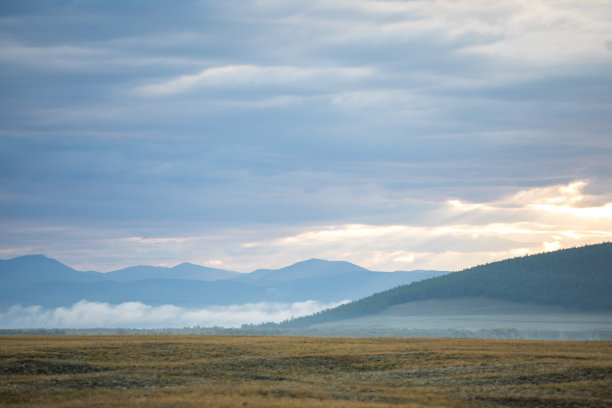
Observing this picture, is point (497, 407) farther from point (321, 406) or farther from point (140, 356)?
point (140, 356)

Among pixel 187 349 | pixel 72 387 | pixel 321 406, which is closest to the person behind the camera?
pixel 321 406

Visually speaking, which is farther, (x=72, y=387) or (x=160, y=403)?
(x=72, y=387)

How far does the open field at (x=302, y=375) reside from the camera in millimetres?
53562

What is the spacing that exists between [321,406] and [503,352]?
3902 cm

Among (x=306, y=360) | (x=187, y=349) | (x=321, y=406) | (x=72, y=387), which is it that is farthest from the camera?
(x=187, y=349)

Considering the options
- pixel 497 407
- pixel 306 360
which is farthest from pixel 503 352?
pixel 497 407

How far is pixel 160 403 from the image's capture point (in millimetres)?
50031

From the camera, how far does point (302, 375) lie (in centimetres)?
7025

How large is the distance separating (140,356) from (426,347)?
34412 mm

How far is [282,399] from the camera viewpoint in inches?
2079

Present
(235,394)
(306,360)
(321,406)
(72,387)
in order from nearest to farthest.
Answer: (321,406)
(235,394)
(72,387)
(306,360)

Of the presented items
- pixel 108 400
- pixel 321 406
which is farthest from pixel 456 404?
pixel 108 400

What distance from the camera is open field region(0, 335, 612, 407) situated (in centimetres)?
5356

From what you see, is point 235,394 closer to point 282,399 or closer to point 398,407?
point 282,399
